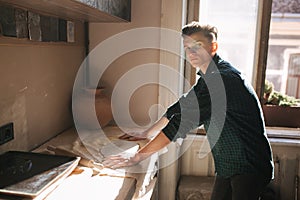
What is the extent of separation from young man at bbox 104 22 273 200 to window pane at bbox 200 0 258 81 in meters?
0.69

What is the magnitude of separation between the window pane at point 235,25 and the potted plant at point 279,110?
0.23m

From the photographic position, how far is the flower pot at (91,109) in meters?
1.65

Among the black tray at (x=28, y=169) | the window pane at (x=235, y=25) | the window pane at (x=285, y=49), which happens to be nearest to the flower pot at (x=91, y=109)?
the black tray at (x=28, y=169)

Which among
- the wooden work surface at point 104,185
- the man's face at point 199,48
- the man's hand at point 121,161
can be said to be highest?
the man's face at point 199,48

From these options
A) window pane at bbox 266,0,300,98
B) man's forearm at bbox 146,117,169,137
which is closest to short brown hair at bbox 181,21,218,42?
man's forearm at bbox 146,117,169,137

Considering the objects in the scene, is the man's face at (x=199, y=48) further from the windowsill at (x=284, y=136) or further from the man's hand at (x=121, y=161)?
the windowsill at (x=284, y=136)

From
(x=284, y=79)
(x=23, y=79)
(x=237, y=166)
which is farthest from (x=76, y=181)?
(x=284, y=79)

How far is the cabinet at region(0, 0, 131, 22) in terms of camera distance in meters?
1.06

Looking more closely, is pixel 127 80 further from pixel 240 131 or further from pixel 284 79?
pixel 284 79

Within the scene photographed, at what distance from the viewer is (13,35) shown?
117 cm

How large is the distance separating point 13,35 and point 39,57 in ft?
0.78

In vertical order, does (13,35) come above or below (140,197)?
above

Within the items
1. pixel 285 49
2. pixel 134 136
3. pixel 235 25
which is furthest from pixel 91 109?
pixel 285 49

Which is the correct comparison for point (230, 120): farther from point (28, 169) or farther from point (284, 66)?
point (284, 66)
